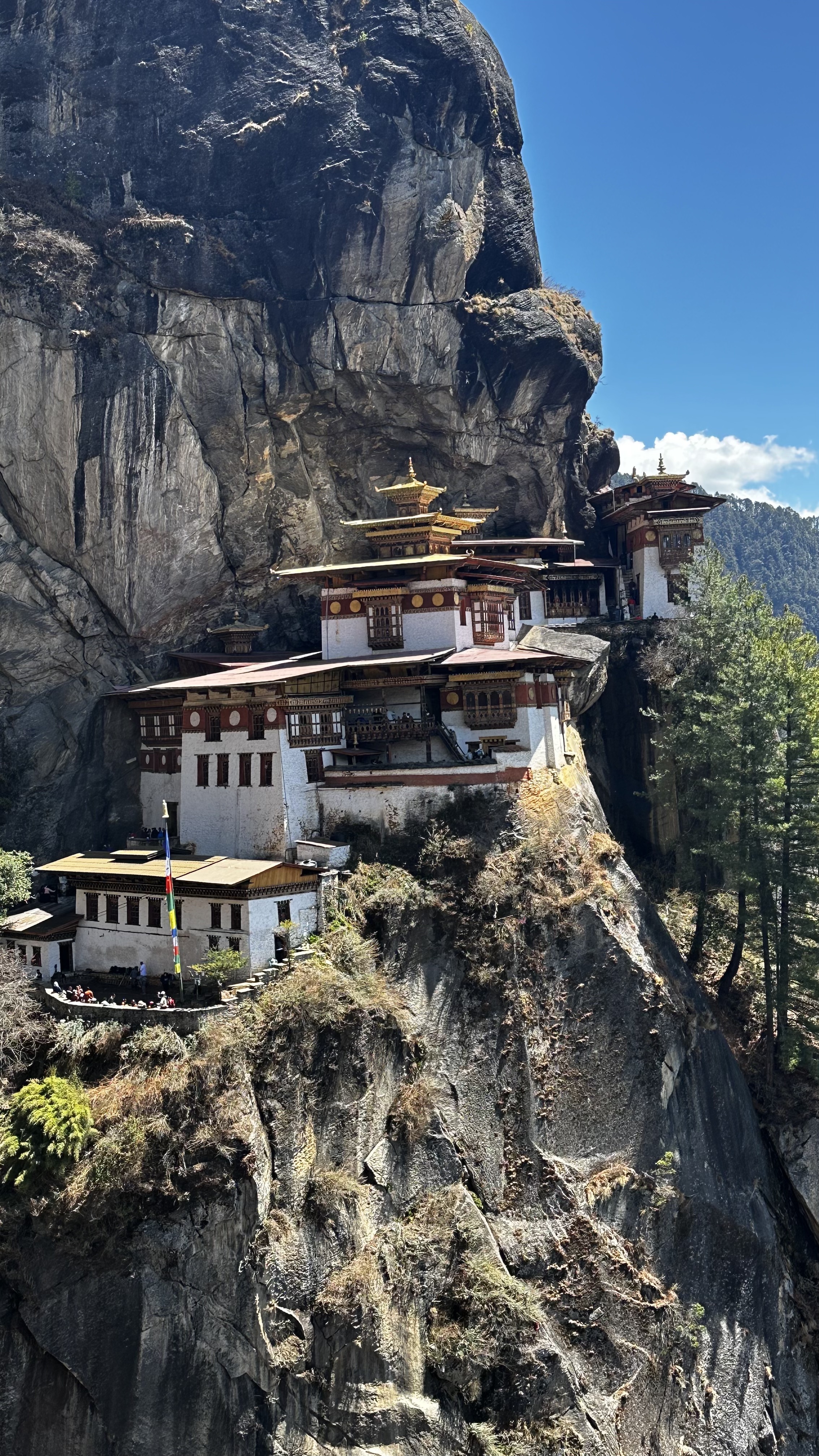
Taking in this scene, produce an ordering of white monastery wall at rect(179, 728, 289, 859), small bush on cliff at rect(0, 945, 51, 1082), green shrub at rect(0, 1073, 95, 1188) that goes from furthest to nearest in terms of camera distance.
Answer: white monastery wall at rect(179, 728, 289, 859) → small bush on cliff at rect(0, 945, 51, 1082) → green shrub at rect(0, 1073, 95, 1188)

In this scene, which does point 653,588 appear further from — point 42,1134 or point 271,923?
point 42,1134

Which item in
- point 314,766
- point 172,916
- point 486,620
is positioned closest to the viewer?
point 172,916

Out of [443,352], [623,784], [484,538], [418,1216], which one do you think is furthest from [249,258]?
[418,1216]

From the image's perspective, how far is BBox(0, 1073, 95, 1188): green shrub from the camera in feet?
87.6

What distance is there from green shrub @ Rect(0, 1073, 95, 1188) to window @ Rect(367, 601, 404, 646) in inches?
849

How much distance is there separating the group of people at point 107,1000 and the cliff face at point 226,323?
10.4 meters

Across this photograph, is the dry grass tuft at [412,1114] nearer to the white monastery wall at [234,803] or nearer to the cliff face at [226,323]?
the white monastery wall at [234,803]

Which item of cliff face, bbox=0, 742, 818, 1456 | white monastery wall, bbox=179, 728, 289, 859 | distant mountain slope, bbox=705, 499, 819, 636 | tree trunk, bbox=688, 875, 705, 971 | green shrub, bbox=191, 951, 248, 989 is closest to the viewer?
cliff face, bbox=0, 742, 818, 1456

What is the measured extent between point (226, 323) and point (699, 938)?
3009 cm

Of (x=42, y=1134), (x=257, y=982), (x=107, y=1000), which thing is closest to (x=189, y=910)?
(x=107, y=1000)

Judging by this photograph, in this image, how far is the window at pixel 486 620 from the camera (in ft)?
148

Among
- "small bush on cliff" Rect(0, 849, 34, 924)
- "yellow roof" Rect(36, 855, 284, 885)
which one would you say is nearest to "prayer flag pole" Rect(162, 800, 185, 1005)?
"yellow roof" Rect(36, 855, 284, 885)

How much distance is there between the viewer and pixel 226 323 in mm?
46375

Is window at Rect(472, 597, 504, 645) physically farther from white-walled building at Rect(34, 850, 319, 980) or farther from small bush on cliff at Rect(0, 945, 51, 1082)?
small bush on cliff at Rect(0, 945, 51, 1082)
